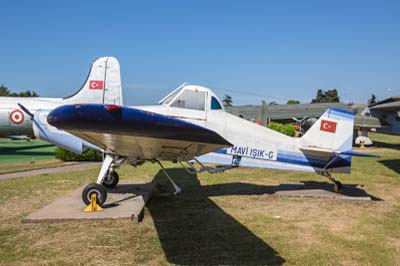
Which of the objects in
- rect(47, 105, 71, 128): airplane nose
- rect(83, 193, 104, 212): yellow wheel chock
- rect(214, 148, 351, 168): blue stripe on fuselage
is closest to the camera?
rect(47, 105, 71, 128): airplane nose

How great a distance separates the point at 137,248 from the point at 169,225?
1.24 meters

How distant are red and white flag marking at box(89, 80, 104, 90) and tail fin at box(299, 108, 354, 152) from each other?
5386 millimetres

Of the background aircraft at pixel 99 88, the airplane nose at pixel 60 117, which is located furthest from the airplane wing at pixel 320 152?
the airplane nose at pixel 60 117

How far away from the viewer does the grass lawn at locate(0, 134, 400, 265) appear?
470 centimetres

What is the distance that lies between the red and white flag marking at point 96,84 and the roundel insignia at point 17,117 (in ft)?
23.6

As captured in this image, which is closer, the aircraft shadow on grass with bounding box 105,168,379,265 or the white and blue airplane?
the aircraft shadow on grass with bounding box 105,168,379,265

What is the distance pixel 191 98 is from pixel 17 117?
1057cm

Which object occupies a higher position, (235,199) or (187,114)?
(187,114)

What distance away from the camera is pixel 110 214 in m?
6.39

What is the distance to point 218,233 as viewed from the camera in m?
5.75

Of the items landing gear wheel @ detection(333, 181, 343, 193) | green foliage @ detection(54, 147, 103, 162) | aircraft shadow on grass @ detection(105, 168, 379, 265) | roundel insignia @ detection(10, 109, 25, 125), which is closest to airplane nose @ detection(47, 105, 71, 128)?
aircraft shadow on grass @ detection(105, 168, 379, 265)

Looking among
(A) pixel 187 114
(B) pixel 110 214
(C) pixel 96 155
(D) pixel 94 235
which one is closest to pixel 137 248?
(D) pixel 94 235

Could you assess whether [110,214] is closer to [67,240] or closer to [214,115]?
[67,240]

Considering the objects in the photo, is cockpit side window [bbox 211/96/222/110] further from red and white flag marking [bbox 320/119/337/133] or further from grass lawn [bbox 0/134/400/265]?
red and white flag marking [bbox 320/119/337/133]
